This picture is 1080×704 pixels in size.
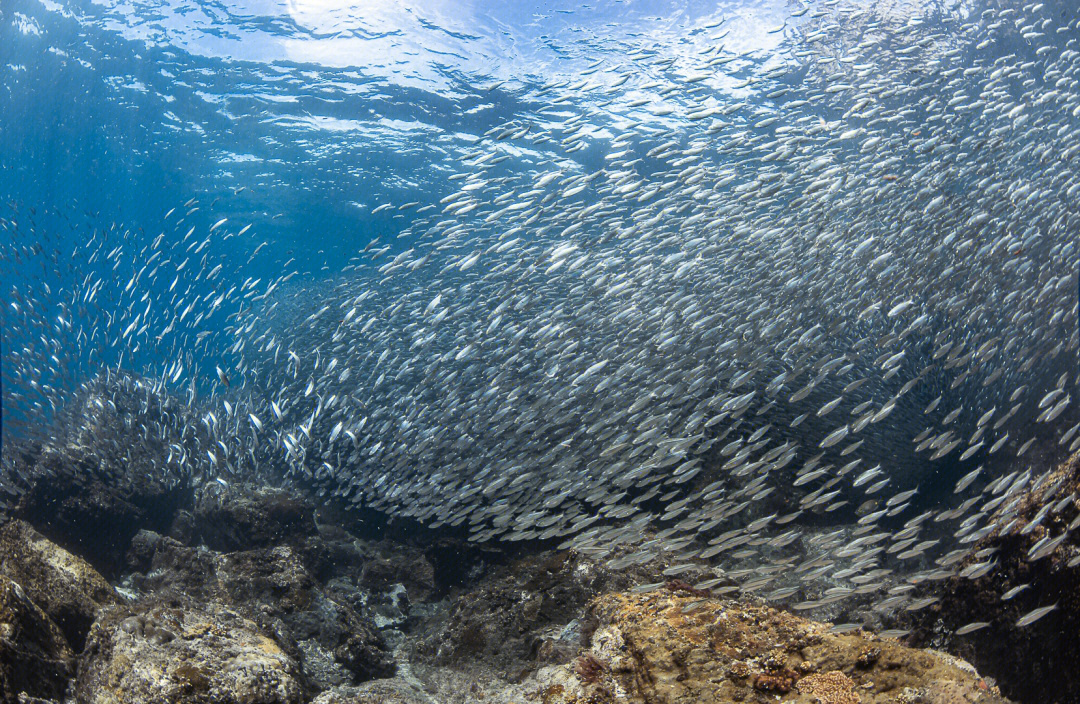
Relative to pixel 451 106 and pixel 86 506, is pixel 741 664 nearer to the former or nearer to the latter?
pixel 86 506

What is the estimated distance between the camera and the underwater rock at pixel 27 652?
4.37 m

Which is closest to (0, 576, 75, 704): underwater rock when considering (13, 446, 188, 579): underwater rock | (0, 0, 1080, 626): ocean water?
(0, 0, 1080, 626): ocean water

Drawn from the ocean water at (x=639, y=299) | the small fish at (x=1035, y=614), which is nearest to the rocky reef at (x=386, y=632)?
the small fish at (x=1035, y=614)

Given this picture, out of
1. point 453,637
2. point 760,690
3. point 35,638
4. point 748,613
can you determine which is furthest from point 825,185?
point 35,638

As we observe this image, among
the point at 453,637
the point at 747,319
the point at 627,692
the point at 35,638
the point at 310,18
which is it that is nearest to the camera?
the point at 627,692

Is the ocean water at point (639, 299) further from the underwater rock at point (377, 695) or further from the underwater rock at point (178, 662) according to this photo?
the underwater rock at point (178, 662)

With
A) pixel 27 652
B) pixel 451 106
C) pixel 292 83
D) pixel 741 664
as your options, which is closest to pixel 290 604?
pixel 27 652

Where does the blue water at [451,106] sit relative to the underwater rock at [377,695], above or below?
above

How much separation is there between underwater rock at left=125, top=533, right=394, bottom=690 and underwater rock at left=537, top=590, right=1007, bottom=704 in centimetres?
335

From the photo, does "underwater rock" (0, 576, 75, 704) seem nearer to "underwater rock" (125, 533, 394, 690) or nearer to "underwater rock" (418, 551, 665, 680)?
"underwater rock" (125, 533, 394, 690)

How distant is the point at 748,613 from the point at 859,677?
83cm

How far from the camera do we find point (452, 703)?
5.42 metres

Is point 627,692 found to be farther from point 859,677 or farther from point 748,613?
point 859,677

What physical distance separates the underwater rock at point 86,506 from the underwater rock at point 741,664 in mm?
9260
